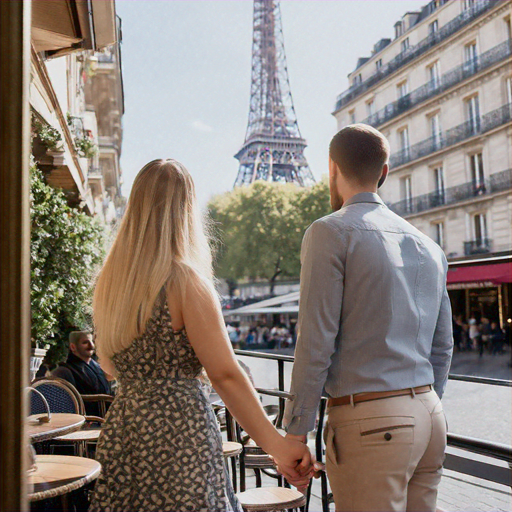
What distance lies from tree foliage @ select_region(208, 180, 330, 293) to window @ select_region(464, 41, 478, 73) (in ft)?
46.2

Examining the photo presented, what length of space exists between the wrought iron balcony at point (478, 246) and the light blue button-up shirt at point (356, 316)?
83.4 ft

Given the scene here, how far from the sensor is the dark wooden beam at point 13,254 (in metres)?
0.99

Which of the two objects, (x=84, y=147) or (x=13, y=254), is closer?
(x=13, y=254)

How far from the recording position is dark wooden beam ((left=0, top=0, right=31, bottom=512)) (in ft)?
3.25

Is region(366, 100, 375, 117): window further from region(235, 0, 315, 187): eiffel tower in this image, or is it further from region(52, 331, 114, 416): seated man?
region(52, 331, 114, 416): seated man

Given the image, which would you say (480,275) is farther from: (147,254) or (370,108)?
(147,254)


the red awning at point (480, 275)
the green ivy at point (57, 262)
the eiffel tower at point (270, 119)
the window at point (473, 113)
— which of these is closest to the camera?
the green ivy at point (57, 262)

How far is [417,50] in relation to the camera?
3183 cm

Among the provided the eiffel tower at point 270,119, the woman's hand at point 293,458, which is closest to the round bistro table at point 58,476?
the woman's hand at point 293,458

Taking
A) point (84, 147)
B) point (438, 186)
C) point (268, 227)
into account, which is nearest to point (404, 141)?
point (438, 186)

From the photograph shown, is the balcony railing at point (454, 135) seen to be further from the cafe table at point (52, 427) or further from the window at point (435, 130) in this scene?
the cafe table at point (52, 427)

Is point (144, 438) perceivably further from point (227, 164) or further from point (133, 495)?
point (227, 164)

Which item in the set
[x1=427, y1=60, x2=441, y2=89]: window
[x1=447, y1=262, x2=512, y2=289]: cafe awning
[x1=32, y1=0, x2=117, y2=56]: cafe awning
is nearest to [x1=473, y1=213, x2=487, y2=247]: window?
[x1=447, y1=262, x2=512, y2=289]: cafe awning

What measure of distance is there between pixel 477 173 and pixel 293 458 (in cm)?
2747
